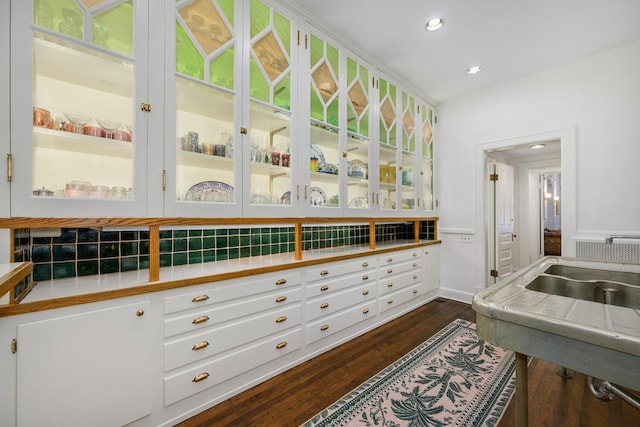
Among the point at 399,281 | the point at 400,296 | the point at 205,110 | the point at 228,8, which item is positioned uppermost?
the point at 228,8

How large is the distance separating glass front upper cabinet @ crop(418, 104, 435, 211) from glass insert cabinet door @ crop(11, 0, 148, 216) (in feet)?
10.6

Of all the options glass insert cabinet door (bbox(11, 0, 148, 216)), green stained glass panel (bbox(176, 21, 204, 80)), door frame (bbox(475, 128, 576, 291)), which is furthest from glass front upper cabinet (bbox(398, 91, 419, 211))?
glass insert cabinet door (bbox(11, 0, 148, 216))

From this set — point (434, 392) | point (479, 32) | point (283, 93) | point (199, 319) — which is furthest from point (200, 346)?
point (479, 32)

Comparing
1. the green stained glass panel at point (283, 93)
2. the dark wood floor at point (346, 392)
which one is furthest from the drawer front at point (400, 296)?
the green stained glass panel at point (283, 93)

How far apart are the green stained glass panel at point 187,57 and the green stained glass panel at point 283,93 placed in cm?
54

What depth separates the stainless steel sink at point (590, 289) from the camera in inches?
52.6

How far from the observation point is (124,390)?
135cm

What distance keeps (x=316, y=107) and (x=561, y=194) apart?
2854 mm

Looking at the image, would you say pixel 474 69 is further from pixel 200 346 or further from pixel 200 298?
pixel 200 346

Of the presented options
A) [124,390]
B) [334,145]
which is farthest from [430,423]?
[334,145]

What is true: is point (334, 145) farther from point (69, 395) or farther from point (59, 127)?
point (69, 395)

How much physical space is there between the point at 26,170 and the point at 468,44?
3426 millimetres

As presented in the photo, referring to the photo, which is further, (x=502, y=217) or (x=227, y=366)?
(x=502, y=217)

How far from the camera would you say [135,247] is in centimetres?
181
